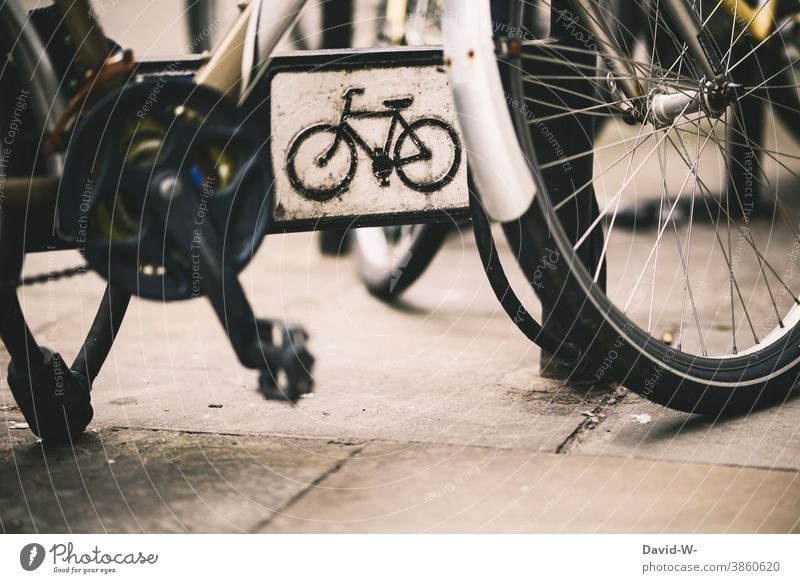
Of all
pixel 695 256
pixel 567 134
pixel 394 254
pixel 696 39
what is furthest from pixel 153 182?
pixel 695 256

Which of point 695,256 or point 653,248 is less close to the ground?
point 653,248

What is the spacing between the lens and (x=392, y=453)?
142 cm

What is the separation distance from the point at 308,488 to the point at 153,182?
0.44 meters

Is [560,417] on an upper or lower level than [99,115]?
Answer: lower

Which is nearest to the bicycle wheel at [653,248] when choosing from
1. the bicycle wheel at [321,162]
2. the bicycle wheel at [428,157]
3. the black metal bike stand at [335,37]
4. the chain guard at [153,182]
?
the bicycle wheel at [428,157]

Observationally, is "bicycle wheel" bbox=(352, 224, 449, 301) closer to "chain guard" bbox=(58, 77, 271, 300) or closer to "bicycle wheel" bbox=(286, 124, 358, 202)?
"bicycle wheel" bbox=(286, 124, 358, 202)

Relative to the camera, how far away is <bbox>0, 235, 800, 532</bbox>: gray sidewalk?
1.25 metres

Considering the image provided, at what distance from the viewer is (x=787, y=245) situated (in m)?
2.57

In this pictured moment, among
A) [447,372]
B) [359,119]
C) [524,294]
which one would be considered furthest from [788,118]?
[359,119]

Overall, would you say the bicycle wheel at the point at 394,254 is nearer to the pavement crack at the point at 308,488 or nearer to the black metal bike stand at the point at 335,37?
the black metal bike stand at the point at 335,37

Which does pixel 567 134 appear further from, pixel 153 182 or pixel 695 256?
pixel 695 256

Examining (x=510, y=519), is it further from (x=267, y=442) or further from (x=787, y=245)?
(x=787, y=245)
